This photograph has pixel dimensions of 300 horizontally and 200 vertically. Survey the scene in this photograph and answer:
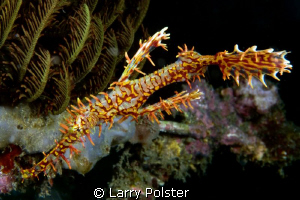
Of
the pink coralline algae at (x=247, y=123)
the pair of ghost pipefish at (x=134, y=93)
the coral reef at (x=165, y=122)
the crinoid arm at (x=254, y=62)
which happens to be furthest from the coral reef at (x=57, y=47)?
the pink coralline algae at (x=247, y=123)

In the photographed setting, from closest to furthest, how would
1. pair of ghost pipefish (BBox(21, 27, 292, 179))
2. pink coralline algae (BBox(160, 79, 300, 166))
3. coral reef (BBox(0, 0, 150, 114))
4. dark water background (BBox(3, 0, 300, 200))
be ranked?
pair of ghost pipefish (BBox(21, 27, 292, 179)) → coral reef (BBox(0, 0, 150, 114)) → dark water background (BBox(3, 0, 300, 200)) → pink coralline algae (BBox(160, 79, 300, 166))

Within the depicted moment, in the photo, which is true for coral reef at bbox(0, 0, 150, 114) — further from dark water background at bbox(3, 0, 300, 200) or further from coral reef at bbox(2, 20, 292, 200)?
dark water background at bbox(3, 0, 300, 200)

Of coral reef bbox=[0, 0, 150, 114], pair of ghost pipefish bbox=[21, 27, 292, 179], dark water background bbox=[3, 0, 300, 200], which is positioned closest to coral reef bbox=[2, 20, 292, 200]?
pair of ghost pipefish bbox=[21, 27, 292, 179]

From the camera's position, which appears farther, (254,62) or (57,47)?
(57,47)

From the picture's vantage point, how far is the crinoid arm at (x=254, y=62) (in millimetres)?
2406

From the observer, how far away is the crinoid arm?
2406mm

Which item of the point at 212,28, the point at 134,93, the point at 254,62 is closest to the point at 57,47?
the point at 134,93

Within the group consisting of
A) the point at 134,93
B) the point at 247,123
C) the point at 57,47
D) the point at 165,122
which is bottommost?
the point at 134,93

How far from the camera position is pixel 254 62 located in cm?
251

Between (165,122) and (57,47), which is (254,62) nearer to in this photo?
(57,47)

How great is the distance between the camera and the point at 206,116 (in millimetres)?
5961

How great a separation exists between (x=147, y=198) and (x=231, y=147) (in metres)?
2.48

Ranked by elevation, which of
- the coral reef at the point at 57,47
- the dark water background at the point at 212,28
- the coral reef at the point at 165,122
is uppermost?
the dark water background at the point at 212,28

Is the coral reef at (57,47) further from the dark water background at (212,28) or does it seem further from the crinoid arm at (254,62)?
the crinoid arm at (254,62)
